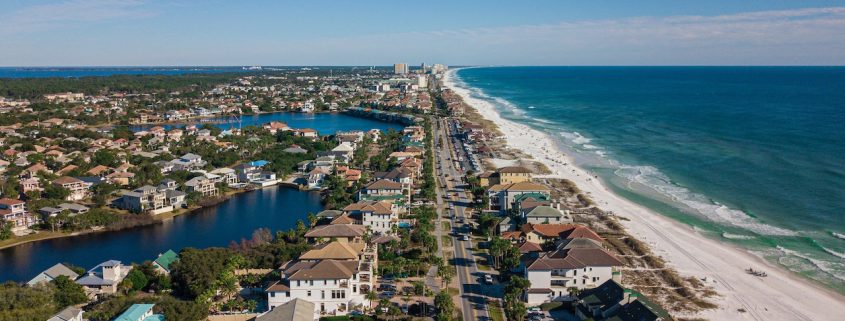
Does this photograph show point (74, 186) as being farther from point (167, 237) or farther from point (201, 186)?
point (167, 237)

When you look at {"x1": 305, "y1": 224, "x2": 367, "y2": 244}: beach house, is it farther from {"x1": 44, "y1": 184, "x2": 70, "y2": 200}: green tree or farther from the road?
{"x1": 44, "y1": 184, "x2": 70, "y2": 200}: green tree

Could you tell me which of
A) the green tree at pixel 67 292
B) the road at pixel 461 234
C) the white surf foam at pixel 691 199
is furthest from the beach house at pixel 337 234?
the white surf foam at pixel 691 199

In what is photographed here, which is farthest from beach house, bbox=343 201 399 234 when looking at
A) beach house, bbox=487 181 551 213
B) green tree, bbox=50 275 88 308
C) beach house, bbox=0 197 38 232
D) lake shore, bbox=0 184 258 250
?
beach house, bbox=0 197 38 232

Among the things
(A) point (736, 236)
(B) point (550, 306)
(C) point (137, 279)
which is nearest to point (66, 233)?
(C) point (137, 279)

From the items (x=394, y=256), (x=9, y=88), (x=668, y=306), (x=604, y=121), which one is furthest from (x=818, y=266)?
(x=9, y=88)

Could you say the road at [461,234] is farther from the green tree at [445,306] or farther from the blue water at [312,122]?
the blue water at [312,122]

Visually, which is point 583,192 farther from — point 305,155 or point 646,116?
point 646,116
